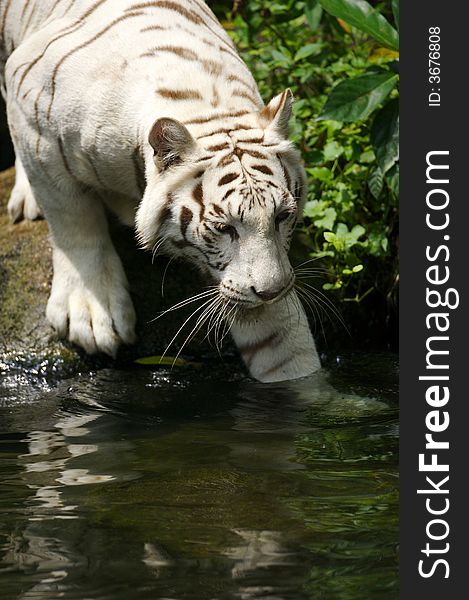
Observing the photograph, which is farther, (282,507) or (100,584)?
(282,507)

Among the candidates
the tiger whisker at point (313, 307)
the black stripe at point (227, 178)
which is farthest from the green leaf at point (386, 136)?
the black stripe at point (227, 178)

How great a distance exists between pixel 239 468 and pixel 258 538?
24.3 inches

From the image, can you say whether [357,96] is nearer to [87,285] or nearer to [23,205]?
[87,285]

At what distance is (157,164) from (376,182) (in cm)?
145

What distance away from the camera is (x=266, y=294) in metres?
3.90

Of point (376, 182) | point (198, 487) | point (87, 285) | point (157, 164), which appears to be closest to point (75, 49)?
point (157, 164)

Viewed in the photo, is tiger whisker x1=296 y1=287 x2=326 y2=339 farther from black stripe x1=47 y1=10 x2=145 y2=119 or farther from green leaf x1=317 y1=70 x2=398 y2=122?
black stripe x1=47 y1=10 x2=145 y2=119

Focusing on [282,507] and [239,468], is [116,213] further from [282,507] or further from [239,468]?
[282,507]

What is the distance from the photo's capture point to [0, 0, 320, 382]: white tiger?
13.0 ft

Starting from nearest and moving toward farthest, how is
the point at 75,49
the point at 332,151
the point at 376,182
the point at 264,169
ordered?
the point at 264,169 < the point at 75,49 < the point at 376,182 < the point at 332,151

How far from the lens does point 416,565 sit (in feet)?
8.93

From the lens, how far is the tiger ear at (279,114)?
409cm

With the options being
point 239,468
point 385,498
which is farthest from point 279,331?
point 385,498

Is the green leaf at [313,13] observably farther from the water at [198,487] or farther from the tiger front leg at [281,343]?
the water at [198,487]
